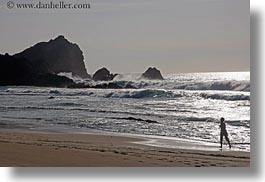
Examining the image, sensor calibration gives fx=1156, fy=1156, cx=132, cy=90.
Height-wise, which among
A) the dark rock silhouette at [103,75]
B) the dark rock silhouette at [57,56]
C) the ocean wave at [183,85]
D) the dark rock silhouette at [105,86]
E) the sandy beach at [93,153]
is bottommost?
the sandy beach at [93,153]

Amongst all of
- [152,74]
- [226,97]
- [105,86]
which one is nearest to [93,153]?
[105,86]

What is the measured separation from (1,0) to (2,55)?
0.67 feet

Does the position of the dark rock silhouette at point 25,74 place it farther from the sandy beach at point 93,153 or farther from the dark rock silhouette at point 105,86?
the sandy beach at point 93,153

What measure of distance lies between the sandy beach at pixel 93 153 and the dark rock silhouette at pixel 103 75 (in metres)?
0.21

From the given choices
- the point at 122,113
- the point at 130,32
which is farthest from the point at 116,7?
the point at 122,113

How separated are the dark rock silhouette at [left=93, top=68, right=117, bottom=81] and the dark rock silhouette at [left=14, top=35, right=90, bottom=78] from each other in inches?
1.3

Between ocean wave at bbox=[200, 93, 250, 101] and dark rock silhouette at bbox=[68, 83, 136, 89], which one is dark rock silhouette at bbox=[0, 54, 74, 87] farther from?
ocean wave at bbox=[200, 93, 250, 101]

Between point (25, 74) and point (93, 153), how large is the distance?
15.4 inches

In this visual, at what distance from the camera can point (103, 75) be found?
14.3 ft

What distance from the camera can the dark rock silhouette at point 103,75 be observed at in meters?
4.34

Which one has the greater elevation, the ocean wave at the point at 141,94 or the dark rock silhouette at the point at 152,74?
the dark rock silhouette at the point at 152,74

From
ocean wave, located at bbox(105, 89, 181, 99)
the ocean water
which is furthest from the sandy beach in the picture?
ocean wave, located at bbox(105, 89, 181, 99)

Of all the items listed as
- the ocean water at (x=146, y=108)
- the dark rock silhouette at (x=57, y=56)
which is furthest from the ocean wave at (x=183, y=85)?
the dark rock silhouette at (x=57, y=56)

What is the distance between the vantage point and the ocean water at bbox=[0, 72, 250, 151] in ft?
14.1
